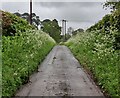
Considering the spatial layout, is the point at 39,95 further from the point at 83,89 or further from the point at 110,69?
the point at 110,69

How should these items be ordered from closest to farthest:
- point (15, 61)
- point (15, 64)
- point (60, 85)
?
point (60, 85) < point (15, 64) < point (15, 61)

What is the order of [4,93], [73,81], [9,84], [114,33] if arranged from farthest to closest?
[114,33], [73,81], [9,84], [4,93]

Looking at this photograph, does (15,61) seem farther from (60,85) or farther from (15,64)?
(60,85)

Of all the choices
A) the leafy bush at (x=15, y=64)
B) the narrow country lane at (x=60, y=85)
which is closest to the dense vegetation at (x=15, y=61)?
the leafy bush at (x=15, y=64)

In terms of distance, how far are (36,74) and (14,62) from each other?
159 cm

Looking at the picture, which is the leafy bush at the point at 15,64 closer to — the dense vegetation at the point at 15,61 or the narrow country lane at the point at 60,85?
the dense vegetation at the point at 15,61

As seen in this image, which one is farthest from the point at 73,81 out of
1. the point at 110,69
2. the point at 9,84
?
the point at 9,84

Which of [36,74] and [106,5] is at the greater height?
[106,5]

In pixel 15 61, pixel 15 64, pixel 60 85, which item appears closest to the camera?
pixel 60 85

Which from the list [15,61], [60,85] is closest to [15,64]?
[15,61]

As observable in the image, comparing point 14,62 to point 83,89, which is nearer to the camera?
point 83,89

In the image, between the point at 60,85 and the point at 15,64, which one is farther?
the point at 15,64

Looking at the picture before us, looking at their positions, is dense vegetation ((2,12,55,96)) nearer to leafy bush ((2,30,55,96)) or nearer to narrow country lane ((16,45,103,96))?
leafy bush ((2,30,55,96))

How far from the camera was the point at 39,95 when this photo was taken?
10.1 metres
